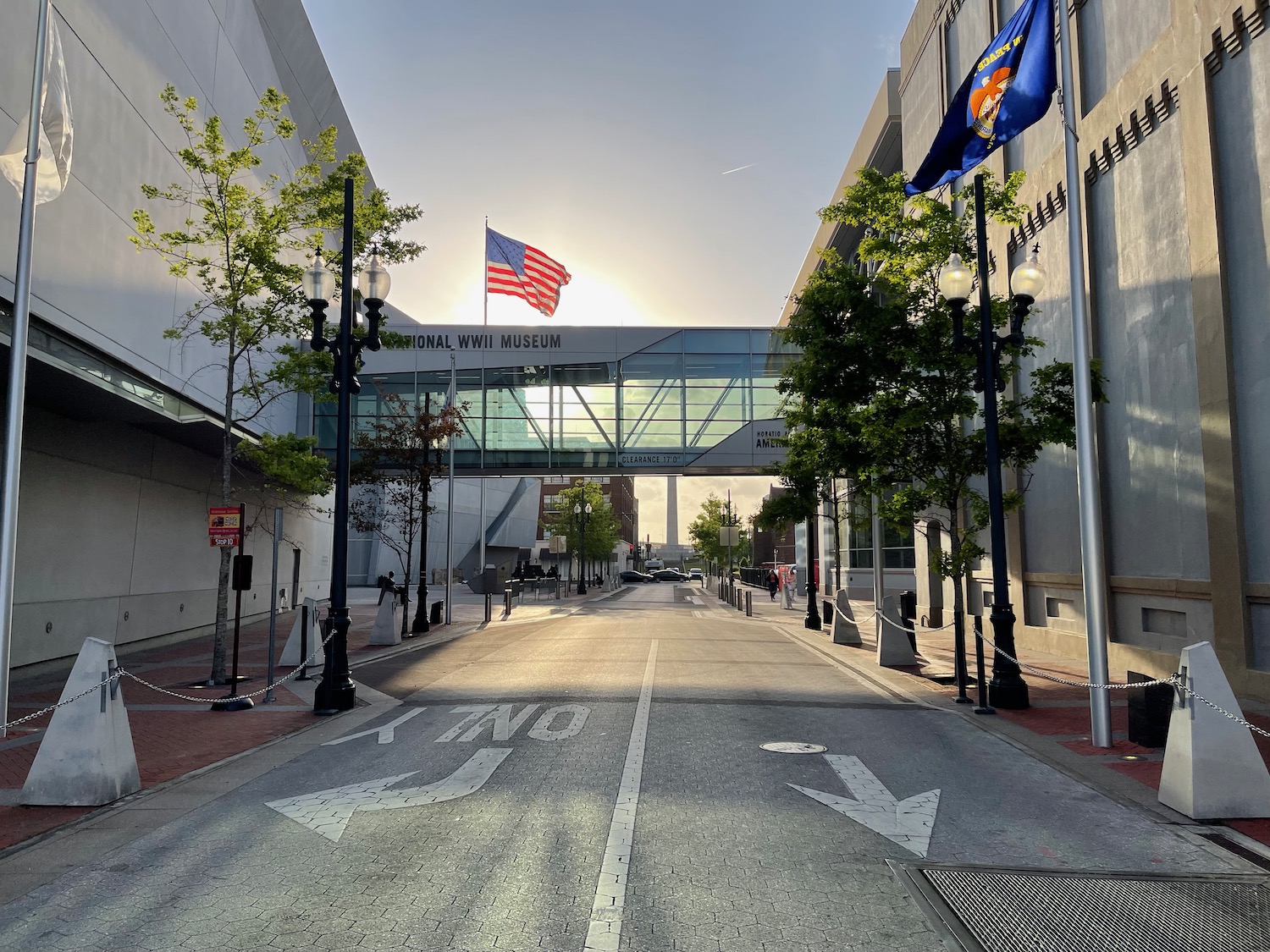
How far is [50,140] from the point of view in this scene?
10836mm

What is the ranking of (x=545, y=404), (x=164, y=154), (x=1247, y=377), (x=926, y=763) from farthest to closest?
(x=545, y=404) < (x=164, y=154) < (x=1247, y=377) < (x=926, y=763)

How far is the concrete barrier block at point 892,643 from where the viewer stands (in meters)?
16.4

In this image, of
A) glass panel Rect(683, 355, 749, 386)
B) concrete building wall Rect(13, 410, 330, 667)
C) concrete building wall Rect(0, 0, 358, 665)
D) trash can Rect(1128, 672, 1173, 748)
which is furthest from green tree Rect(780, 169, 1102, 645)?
glass panel Rect(683, 355, 749, 386)

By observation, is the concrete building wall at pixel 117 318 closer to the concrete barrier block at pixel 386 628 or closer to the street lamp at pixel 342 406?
the street lamp at pixel 342 406

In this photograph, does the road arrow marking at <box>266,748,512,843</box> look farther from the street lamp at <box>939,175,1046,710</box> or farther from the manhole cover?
the street lamp at <box>939,175,1046,710</box>

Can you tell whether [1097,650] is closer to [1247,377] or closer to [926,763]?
[926,763]

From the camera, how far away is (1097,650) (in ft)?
30.4

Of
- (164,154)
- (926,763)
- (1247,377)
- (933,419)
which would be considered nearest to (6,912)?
(926,763)

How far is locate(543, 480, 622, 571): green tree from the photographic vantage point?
212 feet

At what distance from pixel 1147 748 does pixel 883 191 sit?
30.8 ft

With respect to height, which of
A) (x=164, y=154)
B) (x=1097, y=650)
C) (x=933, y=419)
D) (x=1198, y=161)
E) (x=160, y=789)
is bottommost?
(x=160, y=789)

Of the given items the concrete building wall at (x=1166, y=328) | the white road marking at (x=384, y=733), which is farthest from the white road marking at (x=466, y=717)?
the concrete building wall at (x=1166, y=328)

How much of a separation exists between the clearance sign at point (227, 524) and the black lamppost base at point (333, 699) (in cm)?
277

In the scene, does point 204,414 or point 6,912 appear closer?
point 6,912
